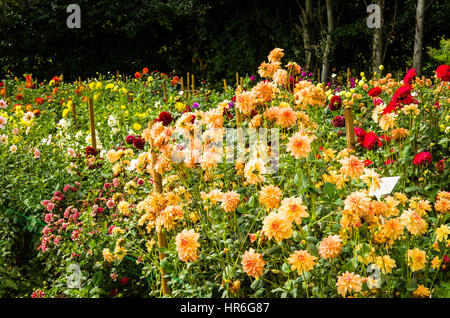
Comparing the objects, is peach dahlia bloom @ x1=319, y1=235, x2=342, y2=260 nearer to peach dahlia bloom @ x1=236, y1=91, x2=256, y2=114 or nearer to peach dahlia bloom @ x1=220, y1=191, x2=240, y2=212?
peach dahlia bloom @ x1=220, y1=191, x2=240, y2=212

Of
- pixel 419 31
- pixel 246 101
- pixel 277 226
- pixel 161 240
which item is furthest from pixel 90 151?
pixel 419 31

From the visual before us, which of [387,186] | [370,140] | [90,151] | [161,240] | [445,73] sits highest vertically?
[445,73]

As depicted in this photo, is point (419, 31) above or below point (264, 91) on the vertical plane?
above

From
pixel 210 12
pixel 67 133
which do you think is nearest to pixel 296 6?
pixel 210 12

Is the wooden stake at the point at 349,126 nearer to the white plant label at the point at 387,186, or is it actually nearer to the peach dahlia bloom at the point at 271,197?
the white plant label at the point at 387,186

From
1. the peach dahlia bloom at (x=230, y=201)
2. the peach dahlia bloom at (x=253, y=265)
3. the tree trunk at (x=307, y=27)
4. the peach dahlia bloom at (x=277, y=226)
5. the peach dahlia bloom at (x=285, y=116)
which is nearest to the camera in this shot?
the peach dahlia bloom at (x=277, y=226)

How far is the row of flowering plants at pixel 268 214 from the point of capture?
153 centimetres

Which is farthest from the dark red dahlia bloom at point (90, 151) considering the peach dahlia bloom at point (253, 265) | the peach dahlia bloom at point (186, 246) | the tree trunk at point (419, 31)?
the tree trunk at point (419, 31)

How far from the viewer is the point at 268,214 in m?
1.87

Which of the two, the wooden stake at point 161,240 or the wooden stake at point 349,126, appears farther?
the wooden stake at point 349,126

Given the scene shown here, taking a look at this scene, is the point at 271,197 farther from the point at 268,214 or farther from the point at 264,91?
the point at 264,91

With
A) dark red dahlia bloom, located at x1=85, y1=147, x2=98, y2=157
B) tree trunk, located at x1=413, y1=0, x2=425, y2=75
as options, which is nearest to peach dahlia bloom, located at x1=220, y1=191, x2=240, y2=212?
dark red dahlia bloom, located at x1=85, y1=147, x2=98, y2=157

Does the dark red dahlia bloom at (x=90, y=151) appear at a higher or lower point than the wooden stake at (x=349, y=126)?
lower

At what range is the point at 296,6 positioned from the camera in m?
10.4
